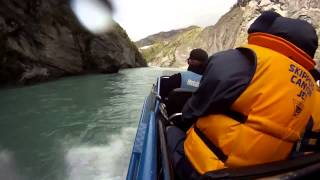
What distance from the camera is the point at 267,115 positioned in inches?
70.7

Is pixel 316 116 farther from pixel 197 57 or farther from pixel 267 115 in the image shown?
pixel 197 57

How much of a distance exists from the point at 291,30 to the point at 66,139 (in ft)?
19.2

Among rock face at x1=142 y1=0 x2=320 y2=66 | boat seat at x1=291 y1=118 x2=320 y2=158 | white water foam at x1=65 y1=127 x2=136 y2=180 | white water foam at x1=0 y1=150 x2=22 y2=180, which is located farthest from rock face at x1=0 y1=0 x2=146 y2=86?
rock face at x1=142 y1=0 x2=320 y2=66

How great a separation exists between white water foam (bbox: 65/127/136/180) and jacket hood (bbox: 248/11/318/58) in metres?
3.72

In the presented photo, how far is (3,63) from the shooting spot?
18.8 m

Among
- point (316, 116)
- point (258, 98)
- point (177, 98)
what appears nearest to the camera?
point (258, 98)

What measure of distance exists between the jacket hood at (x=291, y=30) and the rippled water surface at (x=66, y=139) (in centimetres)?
373

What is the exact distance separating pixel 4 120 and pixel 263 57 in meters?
8.25

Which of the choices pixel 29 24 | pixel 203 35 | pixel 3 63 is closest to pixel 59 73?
pixel 29 24

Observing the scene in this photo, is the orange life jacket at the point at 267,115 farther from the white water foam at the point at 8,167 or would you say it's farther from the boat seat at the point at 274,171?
the white water foam at the point at 8,167

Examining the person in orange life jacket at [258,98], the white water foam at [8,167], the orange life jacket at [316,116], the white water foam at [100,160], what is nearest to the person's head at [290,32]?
the person in orange life jacket at [258,98]

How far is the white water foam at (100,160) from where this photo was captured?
5.11 meters

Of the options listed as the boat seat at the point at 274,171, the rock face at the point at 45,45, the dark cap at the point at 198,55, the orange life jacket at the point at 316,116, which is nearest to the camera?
the boat seat at the point at 274,171

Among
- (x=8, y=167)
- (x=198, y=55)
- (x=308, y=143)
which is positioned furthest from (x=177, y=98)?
(x=8, y=167)
